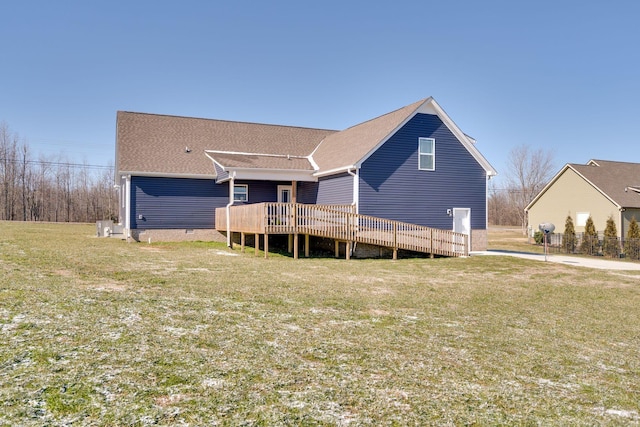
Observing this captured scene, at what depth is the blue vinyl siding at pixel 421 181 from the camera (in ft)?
65.3

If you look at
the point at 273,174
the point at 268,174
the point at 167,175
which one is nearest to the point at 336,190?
the point at 273,174

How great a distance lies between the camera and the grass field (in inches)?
150

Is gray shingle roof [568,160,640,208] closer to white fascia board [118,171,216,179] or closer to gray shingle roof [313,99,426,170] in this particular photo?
gray shingle roof [313,99,426,170]

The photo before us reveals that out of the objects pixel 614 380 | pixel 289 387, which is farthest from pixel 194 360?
pixel 614 380

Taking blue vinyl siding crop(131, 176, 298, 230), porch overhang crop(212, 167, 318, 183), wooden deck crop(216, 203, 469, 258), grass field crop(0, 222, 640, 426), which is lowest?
grass field crop(0, 222, 640, 426)

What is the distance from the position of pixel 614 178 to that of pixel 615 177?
29 cm

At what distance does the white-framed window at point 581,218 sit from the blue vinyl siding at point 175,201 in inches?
1011

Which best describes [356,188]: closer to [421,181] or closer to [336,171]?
[336,171]

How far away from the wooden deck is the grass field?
6.40 meters

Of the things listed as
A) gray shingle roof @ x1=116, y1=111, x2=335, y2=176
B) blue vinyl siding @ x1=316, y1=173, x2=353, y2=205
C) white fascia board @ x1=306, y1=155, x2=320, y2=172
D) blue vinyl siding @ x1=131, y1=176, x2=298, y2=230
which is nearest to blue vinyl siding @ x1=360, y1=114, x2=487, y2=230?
blue vinyl siding @ x1=316, y1=173, x2=353, y2=205

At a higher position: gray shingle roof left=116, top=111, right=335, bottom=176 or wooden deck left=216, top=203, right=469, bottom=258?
gray shingle roof left=116, top=111, right=335, bottom=176

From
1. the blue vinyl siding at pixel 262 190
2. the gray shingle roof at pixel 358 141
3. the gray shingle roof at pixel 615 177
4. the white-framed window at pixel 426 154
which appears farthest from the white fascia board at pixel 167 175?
the gray shingle roof at pixel 615 177

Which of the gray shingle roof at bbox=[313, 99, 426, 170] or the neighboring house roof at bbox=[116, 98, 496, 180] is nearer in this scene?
the gray shingle roof at bbox=[313, 99, 426, 170]

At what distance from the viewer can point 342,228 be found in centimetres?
1792
